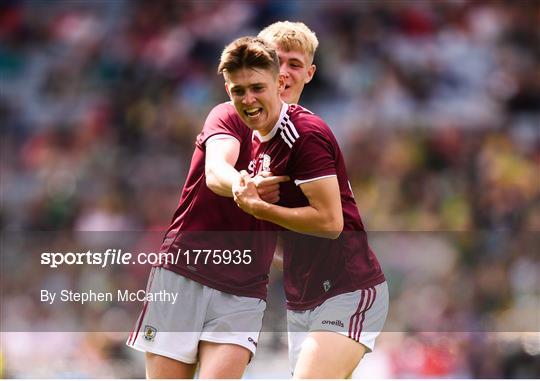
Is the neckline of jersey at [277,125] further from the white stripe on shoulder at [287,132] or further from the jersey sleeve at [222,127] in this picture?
the jersey sleeve at [222,127]

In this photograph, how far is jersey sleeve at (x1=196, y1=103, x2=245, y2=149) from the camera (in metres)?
3.85

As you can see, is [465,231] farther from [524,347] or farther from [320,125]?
[320,125]

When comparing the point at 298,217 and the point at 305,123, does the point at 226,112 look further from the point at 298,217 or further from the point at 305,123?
the point at 298,217

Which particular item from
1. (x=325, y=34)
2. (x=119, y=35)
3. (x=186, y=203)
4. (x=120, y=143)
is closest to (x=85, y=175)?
(x=120, y=143)

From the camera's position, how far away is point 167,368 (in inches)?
150

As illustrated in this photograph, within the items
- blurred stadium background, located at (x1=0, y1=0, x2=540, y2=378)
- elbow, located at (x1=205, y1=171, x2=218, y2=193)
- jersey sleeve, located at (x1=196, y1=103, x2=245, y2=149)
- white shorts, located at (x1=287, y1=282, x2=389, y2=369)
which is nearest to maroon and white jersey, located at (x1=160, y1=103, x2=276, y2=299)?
jersey sleeve, located at (x1=196, y1=103, x2=245, y2=149)

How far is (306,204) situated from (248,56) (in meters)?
0.58

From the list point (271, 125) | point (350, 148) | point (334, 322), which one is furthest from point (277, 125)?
point (350, 148)

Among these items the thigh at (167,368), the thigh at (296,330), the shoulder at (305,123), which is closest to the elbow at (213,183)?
the shoulder at (305,123)

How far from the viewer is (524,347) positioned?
6.25 metres

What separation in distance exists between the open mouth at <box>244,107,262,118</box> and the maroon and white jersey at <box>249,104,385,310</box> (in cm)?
8

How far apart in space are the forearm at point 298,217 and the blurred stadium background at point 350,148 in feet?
8.77

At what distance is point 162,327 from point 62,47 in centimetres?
634

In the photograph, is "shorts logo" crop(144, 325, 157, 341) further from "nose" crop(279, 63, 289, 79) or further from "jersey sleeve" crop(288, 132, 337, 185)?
"nose" crop(279, 63, 289, 79)
